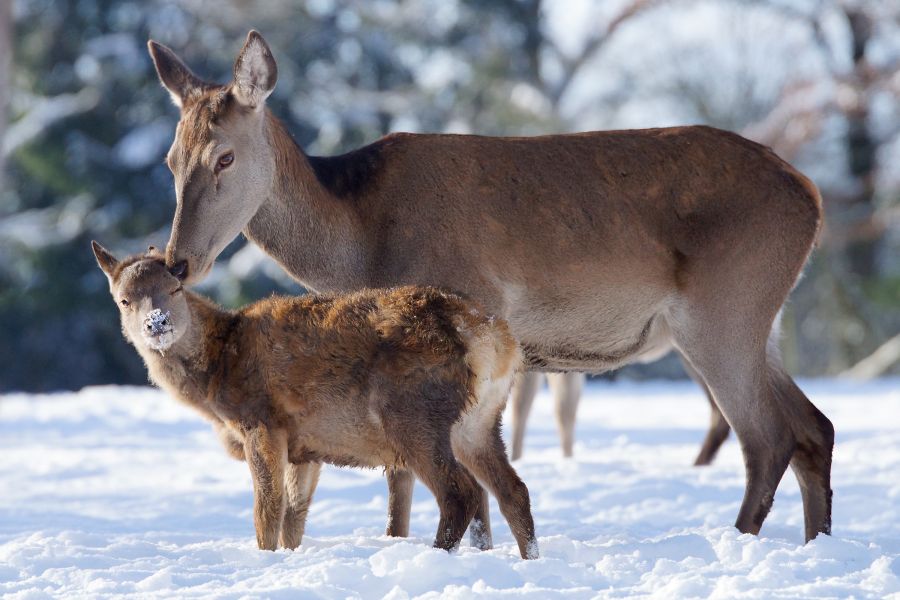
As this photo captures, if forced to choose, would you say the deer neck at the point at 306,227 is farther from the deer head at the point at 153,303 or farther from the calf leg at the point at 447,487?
the calf leg at the point at 447,487

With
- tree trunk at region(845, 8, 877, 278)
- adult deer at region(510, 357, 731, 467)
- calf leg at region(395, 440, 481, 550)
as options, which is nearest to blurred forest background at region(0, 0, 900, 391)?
tree trunk at region(845, 8, 877, 278)

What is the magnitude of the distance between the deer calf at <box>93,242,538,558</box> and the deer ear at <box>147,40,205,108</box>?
3.65 feet

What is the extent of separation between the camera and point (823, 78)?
78.5 feet

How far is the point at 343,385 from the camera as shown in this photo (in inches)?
253

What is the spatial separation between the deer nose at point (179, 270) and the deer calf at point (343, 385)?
0.04 m

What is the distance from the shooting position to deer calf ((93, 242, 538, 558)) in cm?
620

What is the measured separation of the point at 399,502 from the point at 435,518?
1911 millimetres

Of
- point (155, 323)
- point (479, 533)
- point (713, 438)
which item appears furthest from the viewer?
point (713, 438)

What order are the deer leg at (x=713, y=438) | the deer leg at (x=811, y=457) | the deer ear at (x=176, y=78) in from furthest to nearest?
1. the deer leg at (x=713, y=438)
2. the deer leg at (x=811, y=457)
3. the deer ear at (x=176, y=78)

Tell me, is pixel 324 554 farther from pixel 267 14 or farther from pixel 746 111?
pixel 746 111

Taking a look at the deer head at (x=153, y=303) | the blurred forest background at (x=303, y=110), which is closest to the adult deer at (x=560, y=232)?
the deer head at (x=153, y=303)

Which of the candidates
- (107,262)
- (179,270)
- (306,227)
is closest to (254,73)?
(306,227)

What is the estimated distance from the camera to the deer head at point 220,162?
7.12 metres

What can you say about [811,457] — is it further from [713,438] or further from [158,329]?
[158,329]
